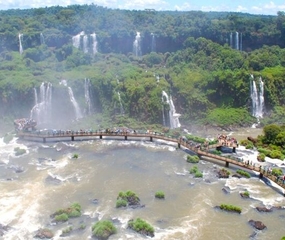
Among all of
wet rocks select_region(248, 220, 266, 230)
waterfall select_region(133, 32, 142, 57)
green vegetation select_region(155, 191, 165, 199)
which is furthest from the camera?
waterfall select_region(133, 32, 142, 57)

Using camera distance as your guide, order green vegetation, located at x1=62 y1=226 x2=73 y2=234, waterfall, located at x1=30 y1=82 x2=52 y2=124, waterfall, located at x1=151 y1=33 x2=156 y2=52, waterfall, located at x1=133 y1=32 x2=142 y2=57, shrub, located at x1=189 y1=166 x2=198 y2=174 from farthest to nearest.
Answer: waterfall, located at x1=151 y1=33 x2=156 y2=52 → waterfall, located at x1=133 y1=32 x2=142 y2=57 → waterfall, located at x1=30 y1=82 x2=52 y2=124 → shrub, located at x1=189 y1=166 x2=198 y2=174 → green vegetation, located at x1=62 y1=226 x2=73 y2=234

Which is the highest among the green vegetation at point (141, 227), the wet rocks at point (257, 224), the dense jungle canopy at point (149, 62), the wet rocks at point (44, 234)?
the dense jungle canopy at point (149, 62)

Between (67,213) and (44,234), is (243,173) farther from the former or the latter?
(44,234)

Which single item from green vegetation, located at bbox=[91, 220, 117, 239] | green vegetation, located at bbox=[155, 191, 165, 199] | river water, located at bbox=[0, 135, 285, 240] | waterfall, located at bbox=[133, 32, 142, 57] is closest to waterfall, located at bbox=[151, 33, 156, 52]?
waterfall, located at bbox=[133, 32, 142, 57]

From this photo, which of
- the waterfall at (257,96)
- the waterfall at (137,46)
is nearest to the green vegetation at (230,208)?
the waterfall at (257,96)

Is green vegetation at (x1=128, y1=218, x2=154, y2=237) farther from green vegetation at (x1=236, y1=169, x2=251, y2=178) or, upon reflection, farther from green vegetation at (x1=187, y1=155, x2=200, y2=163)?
green vegetation at (x1=187, y1=155, x2=200, y2=163)

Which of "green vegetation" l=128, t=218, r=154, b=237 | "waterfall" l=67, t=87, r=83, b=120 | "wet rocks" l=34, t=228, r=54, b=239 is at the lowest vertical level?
"green vegetation" l=128, t=218, r=154, b=237

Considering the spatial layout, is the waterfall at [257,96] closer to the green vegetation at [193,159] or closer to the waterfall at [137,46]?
the green vegetation at [193,159]
